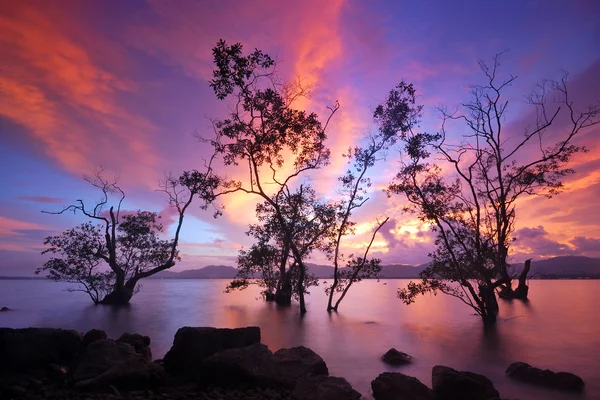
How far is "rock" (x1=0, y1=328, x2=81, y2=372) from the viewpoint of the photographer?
34.0 ft

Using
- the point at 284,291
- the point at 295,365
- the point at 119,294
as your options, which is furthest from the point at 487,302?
the point at 119,294

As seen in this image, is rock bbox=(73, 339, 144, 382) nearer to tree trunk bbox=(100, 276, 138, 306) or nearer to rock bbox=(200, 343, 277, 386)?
rock bbox=(200, 343, 277, 386)

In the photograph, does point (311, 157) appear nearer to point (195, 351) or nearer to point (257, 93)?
point (257, 93)

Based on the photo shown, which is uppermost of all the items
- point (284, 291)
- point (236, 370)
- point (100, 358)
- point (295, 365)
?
point (284, 291)

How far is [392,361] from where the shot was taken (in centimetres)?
1652

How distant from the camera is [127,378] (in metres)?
9.27

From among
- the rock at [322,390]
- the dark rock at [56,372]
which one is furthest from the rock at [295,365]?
the dark rock at [56,372]

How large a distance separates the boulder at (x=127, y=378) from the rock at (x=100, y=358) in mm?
324

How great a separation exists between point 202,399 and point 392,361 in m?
10.9

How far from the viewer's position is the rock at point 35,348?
10352 mm

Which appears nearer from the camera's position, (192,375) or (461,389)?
(461,389)

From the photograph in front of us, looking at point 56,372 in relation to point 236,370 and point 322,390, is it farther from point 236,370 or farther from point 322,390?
point 322,390

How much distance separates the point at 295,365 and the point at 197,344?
3551 millimetres

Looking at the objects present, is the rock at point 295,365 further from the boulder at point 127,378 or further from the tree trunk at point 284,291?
the tree trunk at point 284,291
